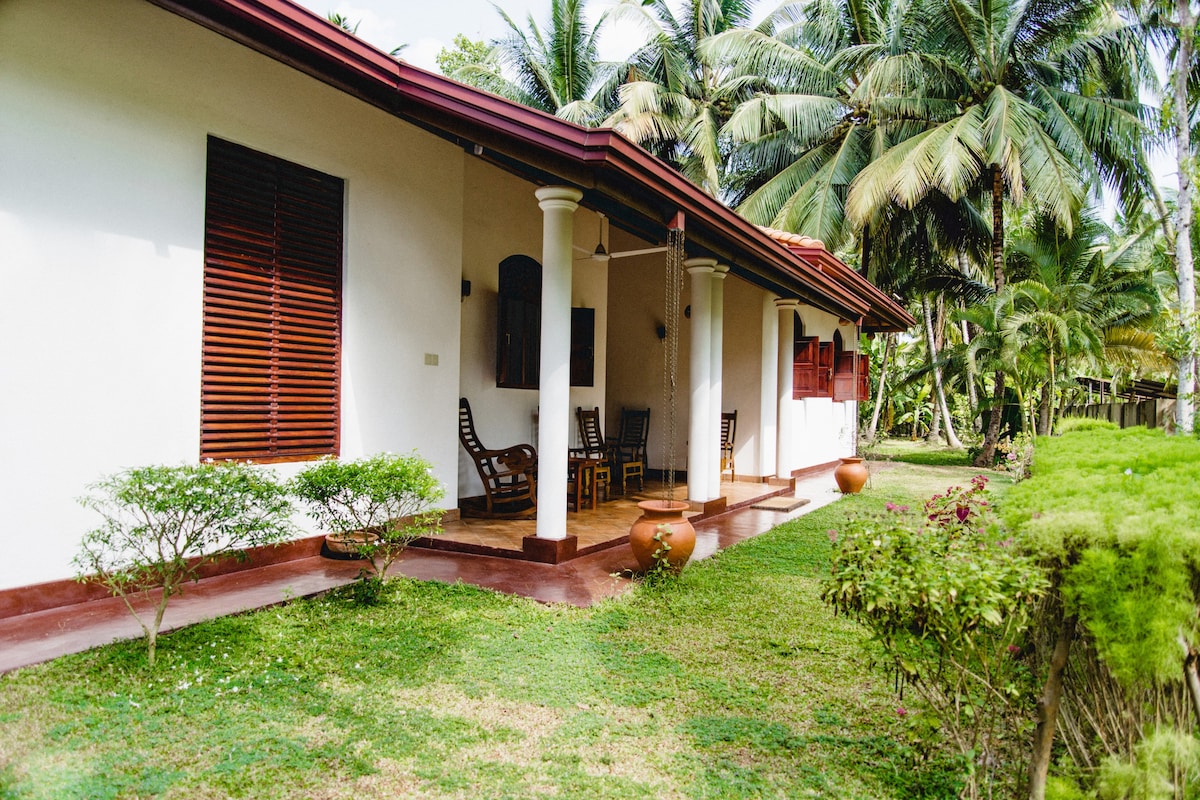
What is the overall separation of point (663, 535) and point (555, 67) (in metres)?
19.4

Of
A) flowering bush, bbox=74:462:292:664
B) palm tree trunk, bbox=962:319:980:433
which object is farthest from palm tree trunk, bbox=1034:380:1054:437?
flowering bush, bbox=74:462:292:664

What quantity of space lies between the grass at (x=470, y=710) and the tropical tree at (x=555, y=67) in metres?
18.6

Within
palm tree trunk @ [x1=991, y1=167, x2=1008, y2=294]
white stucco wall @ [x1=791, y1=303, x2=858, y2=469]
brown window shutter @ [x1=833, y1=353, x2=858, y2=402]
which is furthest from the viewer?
palm tree trunk @ [x1=991, y1=167, x2=1008, y2=294]

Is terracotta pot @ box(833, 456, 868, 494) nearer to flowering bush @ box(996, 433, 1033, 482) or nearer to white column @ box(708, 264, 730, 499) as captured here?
flowering bush @ box(996, 433, 1033, 482)

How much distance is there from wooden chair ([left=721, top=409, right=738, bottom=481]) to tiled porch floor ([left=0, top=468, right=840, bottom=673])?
4.12 m

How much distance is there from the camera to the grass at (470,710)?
2852mm

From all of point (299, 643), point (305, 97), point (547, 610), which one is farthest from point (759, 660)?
point (305, 97)

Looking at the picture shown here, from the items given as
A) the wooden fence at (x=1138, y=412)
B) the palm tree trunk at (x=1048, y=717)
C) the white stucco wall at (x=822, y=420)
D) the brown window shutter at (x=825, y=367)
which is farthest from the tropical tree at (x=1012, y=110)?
the palm tree trunk at (x=1048, y=717)

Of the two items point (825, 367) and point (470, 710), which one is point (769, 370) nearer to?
point (825, 367)

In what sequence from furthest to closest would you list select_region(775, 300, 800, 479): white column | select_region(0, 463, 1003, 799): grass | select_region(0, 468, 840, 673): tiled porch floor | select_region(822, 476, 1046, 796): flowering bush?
select_region(775, 300, 800, 479): white column
select_region(0, 468, 840, 673): tiled porch floor
select_region(0, 463, 1003, 799): grass
select_region(822, 476, 1046, 796): flowering bush

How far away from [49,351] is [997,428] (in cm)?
1730

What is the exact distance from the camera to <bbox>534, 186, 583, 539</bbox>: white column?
612 cm

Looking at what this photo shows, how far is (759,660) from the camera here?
4.26 m

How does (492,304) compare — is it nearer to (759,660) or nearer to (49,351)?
(49,351)
